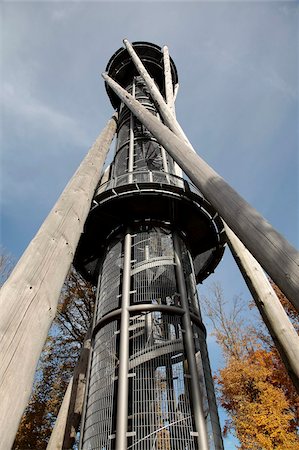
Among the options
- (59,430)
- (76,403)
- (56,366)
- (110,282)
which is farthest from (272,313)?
(56,366)

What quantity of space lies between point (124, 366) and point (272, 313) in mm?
3175

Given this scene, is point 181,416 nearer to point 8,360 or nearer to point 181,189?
point 8,360

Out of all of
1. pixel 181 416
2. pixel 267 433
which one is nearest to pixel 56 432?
pixel 181 416

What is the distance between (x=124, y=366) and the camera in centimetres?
538

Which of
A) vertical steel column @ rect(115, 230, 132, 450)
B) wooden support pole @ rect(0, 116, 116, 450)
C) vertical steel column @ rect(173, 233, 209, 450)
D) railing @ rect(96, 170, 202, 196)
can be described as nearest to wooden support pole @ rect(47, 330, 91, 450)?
vertical steel column @ rect(115, 230, 132, 450)

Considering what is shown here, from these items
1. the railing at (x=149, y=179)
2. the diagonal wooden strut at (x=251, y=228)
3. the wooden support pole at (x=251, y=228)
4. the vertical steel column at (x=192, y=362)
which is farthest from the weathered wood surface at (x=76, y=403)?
the wooden support pole at (x=251, y=228)

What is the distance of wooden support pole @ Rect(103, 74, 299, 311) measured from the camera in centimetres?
193

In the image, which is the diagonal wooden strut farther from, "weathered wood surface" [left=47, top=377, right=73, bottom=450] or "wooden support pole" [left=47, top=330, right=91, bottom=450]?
"wooden support pole" [left=47, top=330, right=91, bottom=450]

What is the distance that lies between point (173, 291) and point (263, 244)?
4.87 metres

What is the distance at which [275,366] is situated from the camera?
16.2 metres

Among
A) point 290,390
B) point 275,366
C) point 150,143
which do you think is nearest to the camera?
point 150,143

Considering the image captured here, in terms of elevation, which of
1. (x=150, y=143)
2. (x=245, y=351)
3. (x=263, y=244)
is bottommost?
(x=263, y=244)

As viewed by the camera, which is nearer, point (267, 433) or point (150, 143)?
point (150, 143)

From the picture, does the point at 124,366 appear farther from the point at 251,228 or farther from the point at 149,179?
the point at 149,179
